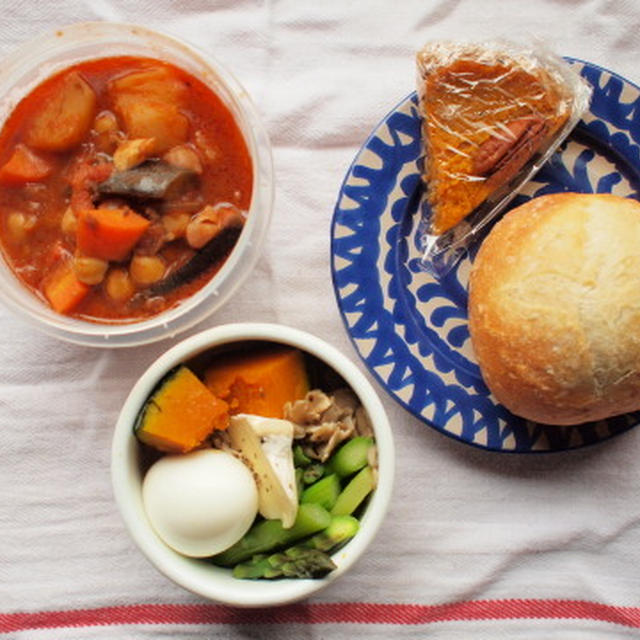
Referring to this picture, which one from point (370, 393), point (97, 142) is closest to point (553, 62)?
point (370, 393)

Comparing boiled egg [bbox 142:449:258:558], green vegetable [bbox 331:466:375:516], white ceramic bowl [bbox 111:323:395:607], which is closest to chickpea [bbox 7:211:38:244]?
white ceramic bowl [bbox 111:323:395:607]

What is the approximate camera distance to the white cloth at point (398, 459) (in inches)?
71.1

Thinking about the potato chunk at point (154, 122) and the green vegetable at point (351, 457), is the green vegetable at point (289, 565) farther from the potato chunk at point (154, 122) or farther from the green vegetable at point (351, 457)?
the potato chunk at point (154, 122)

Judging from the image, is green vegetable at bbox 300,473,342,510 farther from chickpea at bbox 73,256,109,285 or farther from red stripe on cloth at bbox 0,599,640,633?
chickpea at bbox 73,256,109,285

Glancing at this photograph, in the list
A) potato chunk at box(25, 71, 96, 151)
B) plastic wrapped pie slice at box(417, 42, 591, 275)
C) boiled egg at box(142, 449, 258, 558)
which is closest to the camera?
boiled egg at box(142, 449, 258, 558)

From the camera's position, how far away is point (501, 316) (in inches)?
62.2

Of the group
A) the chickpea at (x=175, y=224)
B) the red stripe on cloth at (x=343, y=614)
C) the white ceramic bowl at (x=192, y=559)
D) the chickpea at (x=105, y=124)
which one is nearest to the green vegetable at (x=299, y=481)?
the white ceramic bowl at (x=192, y=559)

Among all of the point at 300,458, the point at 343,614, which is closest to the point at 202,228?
the point at 300,458

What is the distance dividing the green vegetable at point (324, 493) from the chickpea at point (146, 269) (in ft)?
1.55

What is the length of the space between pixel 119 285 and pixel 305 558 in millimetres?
589

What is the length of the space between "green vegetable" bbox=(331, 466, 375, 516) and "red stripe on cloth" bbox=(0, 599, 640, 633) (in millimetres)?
349

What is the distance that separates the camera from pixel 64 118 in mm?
1604

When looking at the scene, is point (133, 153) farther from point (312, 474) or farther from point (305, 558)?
point (305, 558)

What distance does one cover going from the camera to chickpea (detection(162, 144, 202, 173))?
160cm
